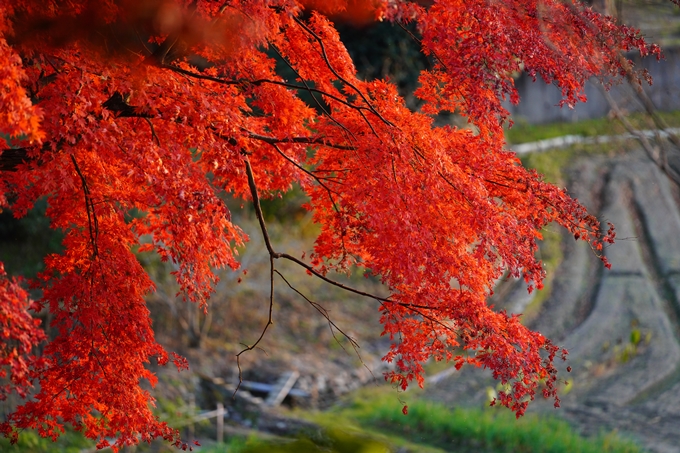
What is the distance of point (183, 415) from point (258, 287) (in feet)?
12.7

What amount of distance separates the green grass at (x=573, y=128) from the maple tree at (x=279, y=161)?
1813 centimetres

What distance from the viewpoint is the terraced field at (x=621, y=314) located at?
11109 millimetres

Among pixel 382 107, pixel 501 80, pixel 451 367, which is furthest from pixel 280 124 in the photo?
pixel 451 367

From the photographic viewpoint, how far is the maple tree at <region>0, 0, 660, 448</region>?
16.9 feet

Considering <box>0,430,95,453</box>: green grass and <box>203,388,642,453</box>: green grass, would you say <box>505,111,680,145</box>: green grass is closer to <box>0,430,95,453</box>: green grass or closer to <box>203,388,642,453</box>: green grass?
<box>203,388,642,453</box>: green grass

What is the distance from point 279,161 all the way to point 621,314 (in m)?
11.3

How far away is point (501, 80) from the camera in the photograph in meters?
5.35

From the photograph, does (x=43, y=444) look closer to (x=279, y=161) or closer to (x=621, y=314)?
(x=279, y=161)

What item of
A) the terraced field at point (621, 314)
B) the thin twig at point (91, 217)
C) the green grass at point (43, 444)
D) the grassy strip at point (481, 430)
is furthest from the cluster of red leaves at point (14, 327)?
the grassy strip at point (481, 430)

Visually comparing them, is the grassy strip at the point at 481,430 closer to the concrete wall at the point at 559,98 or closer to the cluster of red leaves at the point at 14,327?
the cluster of red leaves at the point at 14,327

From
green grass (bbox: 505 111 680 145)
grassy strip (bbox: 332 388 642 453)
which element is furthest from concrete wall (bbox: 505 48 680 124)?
grassy strip (bbox: 332 388 642 453)

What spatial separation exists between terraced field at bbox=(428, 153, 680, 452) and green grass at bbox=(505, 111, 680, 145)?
2145mm

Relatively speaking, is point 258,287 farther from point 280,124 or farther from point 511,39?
point 511,39

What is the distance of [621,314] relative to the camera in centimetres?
1505
